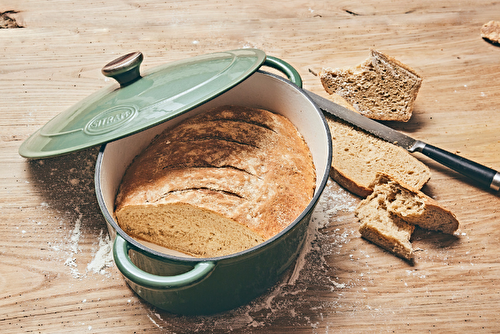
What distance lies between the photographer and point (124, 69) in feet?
5.03

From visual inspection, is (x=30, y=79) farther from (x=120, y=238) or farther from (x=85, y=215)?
(x=120, y=238)

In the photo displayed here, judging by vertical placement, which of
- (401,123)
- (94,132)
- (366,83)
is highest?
(94,132)

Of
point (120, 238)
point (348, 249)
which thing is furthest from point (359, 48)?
point (120, 238)

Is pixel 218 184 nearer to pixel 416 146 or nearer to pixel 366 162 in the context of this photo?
pixel 366 162

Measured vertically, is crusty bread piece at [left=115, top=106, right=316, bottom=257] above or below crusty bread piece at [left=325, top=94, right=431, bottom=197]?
above

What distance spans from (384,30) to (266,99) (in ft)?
4.02

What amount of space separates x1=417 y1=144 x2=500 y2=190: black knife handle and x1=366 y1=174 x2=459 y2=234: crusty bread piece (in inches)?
12.3

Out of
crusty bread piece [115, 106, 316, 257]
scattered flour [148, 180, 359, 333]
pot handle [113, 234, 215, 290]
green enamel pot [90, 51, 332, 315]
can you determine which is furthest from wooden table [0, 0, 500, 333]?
pot handle [113, 234, 215, 290]

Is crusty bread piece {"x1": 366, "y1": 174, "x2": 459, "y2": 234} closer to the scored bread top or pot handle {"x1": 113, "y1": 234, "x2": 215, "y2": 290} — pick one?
the scored bread top

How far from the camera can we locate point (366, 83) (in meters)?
2.29

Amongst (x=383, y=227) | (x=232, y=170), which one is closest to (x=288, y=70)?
(x=232, y=170)

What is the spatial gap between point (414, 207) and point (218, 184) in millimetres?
855

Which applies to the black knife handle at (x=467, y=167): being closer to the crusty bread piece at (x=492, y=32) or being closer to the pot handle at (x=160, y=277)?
the crusty bread piece at (x=492, y=32)

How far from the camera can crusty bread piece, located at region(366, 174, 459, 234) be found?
1.73m
